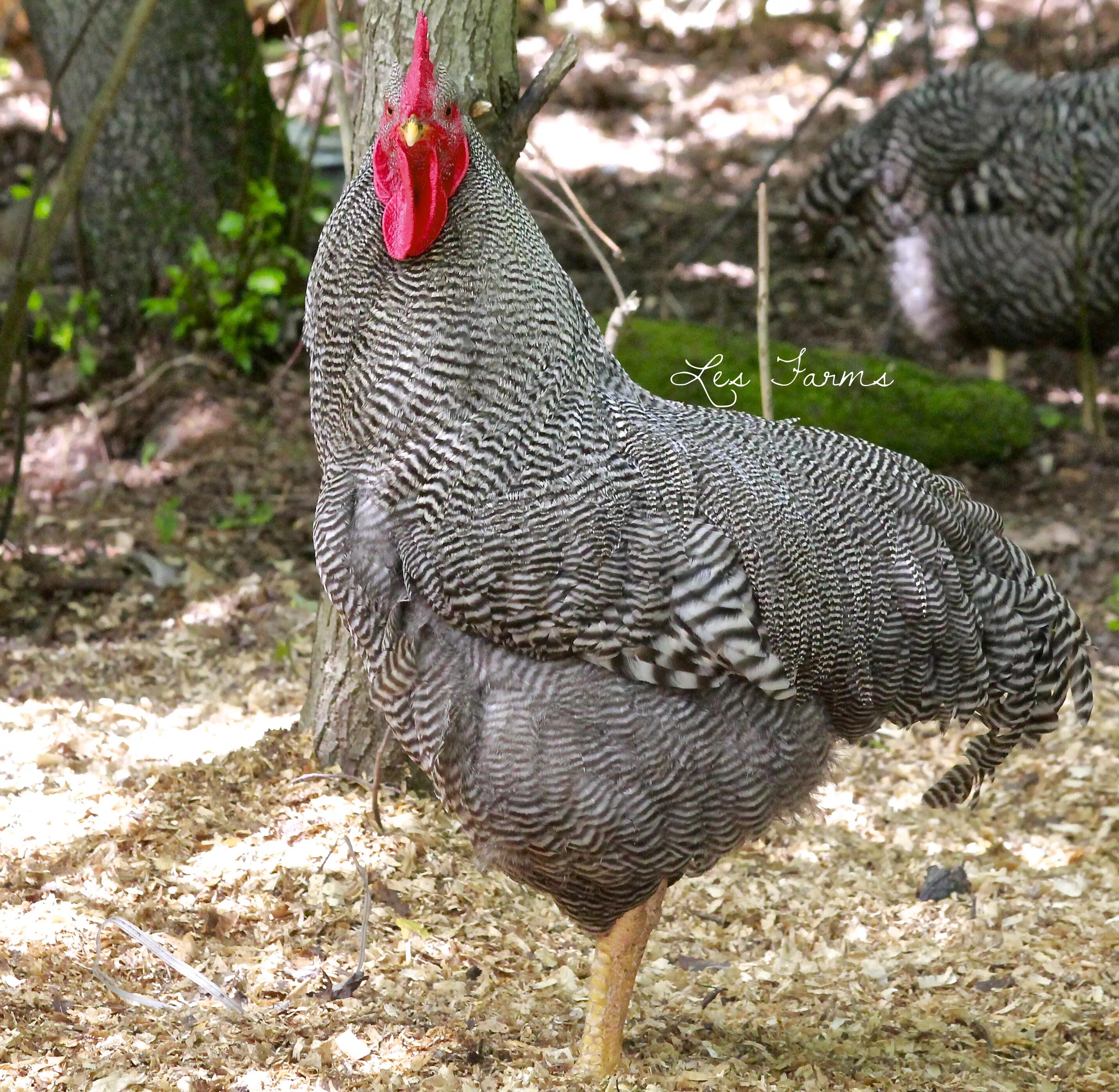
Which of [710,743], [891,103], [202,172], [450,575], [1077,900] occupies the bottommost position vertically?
[1077,900]

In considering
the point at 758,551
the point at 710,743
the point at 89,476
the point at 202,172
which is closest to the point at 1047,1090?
the point at 710,743

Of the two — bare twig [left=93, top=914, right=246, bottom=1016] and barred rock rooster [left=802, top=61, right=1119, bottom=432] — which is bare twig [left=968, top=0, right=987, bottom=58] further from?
bare twig [left=93, top=914, right=246, bottom=1016]

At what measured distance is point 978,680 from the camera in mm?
4238

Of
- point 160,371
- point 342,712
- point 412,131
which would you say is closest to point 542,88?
point 412,131

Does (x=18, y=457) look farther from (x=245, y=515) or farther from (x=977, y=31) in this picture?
(x=977, y=31)

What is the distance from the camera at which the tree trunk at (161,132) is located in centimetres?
799

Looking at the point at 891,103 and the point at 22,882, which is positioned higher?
the point at 891,103

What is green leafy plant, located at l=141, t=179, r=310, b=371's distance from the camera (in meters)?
7.95

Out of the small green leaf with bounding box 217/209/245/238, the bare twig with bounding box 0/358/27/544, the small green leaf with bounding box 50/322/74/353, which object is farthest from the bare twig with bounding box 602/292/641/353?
the small green leaf with bounding box 50/322/74/353

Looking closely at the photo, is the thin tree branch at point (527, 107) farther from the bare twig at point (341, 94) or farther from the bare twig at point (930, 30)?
the bare twig at point (930, 30)

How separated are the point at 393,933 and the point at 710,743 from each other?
63.6 inches

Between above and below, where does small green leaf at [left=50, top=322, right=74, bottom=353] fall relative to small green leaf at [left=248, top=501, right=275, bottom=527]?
above

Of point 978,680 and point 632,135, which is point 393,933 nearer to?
point 978,680

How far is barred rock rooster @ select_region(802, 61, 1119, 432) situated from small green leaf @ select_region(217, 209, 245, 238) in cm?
421
